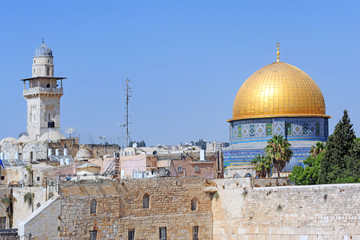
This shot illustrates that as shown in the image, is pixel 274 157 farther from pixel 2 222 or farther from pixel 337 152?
pixel 2 222

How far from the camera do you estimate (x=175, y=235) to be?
102 feet

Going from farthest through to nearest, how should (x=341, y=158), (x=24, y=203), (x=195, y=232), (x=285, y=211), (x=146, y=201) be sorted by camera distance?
1. (x=341, y=158)
2. (x=195, y=232)
3. (x=24, y=203)
4. (x=146, y=201)
5. (x=285, y=211)

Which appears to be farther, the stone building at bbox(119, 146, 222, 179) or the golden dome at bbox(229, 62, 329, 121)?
the golden dome at bbox(229, 62, 329, 121)

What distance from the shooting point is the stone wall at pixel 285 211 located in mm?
27812

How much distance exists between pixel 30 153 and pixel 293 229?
22442mm

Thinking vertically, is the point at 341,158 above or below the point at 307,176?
above

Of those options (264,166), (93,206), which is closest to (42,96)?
(264,166)

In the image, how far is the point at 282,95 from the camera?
1783 inches

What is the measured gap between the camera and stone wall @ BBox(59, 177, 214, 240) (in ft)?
94.5

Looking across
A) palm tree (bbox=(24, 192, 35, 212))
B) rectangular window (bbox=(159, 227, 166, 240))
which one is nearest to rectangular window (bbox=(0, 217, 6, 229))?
palm tree (bbox=(24, 192, 35, 212))

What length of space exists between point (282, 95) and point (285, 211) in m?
16.6

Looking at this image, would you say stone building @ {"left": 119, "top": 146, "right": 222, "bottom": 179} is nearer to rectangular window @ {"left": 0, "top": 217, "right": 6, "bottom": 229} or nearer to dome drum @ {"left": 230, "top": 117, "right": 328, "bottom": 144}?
rectangular window @ {"left": 0, "top": 217, "right": 6, "bottom": 229}

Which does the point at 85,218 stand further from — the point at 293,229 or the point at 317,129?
the point at 317,129

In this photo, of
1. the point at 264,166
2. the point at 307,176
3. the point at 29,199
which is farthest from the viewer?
the point at 264,166
